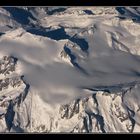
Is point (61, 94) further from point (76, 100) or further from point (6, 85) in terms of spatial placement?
point (6, 85)

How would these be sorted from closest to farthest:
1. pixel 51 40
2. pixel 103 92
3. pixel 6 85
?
pixel 103 92 → pixel 6 85 → pixel 51 40

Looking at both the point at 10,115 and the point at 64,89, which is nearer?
the point at 64,89

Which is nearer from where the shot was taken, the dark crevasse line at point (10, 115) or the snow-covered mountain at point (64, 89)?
the dark crevasse line at point (10, 115)

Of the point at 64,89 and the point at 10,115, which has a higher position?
the point at 64,89

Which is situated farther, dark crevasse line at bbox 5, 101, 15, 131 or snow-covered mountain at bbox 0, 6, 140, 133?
snow-covered mountain at bbox 0, 6, 140, 133
